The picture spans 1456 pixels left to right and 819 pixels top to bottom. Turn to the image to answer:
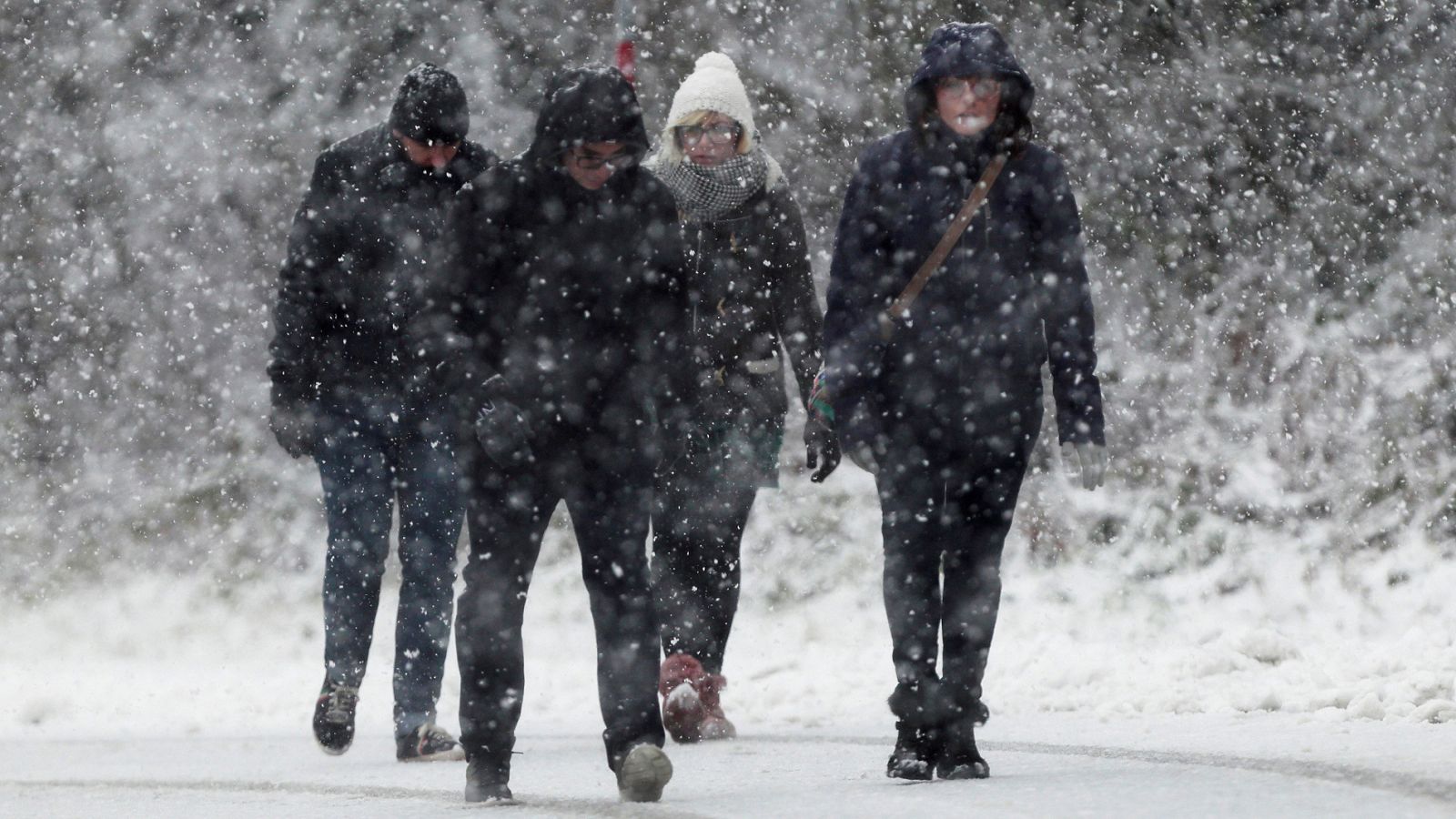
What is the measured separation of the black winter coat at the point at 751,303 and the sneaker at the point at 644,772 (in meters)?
2.34

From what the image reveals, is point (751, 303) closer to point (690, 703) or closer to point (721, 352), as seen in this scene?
point (721, 352)

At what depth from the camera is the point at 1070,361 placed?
552 centimetres

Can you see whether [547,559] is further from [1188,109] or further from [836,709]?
[1188,109]

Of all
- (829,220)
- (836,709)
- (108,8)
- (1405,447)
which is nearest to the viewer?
(836,709)

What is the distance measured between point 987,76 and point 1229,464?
24.8 feet

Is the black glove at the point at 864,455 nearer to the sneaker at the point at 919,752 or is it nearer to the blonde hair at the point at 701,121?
the sneaker at the point at 919,752

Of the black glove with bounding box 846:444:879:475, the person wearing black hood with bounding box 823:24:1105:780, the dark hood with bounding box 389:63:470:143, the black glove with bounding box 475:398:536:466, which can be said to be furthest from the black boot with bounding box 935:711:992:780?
the dark hood with bounding box 389:63:470:143

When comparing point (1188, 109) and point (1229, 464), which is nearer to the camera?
point (1229, 464)

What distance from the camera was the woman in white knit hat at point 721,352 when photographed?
23.6 feet

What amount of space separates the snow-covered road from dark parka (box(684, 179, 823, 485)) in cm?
120

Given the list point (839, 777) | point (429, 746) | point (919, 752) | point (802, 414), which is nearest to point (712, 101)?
point (429, 746)

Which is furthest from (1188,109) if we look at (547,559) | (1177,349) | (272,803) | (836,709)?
(272,803)

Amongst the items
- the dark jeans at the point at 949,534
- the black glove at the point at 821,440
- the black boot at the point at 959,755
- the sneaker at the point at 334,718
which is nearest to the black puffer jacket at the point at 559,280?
the dark jeans at the point at 949,534

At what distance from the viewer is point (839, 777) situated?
5789 millimetres
